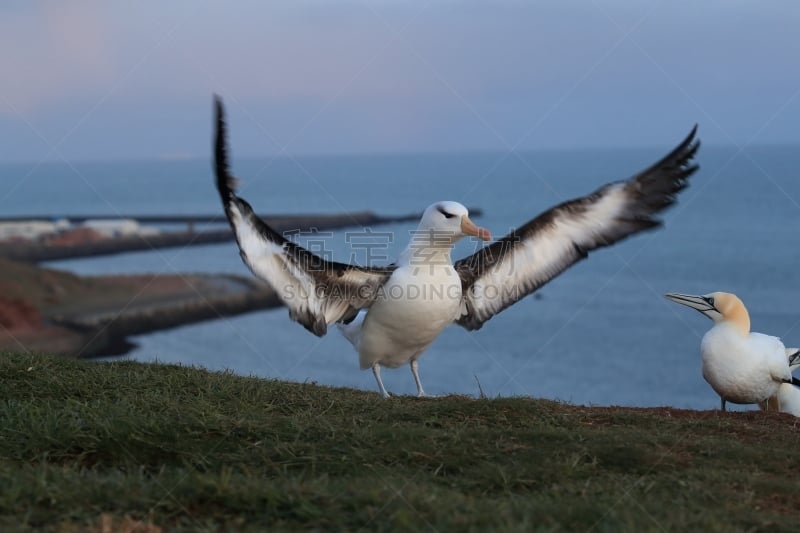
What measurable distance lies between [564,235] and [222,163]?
9.91 feet

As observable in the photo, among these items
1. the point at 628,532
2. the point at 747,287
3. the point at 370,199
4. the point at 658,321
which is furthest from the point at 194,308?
the point at 370,199

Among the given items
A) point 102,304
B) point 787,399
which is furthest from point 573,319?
point 787,399

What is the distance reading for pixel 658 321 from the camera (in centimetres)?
6400

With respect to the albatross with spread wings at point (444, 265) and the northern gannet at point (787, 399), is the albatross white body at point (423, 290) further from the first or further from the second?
the northern gannet at point (787, 399)

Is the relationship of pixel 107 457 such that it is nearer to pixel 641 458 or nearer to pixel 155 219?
pixel 641 458

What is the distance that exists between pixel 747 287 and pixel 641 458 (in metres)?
67.5

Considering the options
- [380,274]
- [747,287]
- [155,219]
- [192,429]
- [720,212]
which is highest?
[720,212]

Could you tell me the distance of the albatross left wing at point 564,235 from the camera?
8.00 meters

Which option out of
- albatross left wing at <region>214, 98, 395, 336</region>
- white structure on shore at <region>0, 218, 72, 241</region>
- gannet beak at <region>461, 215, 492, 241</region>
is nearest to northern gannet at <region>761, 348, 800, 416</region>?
gannet beak at <region>461, 215, 492, 241</region>

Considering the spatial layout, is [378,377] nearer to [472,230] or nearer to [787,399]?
[472,230]

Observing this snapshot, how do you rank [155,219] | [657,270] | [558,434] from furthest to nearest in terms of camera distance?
1. [155,219]
2. [657,270]
3. [558,434]

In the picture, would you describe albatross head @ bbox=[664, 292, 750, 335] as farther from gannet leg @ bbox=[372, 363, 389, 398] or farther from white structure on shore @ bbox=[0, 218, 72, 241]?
white structure on shore @ bbox=[0, 218, 72, 241]

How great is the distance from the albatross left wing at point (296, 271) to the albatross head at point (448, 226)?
19.0 inches

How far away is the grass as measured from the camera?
422cm
